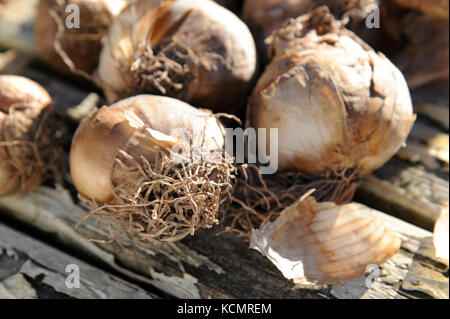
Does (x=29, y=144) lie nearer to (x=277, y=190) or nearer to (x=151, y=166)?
(x=151, y=166)

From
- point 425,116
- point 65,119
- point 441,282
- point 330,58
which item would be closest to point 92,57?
point 65,119

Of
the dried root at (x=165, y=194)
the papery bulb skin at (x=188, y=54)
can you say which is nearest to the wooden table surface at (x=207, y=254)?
the dried root at (x=165, y=194)

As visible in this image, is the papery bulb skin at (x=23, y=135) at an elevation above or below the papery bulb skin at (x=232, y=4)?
below

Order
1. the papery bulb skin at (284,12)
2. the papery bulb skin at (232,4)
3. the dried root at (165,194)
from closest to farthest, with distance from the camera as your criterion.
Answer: the dried root at (165,194)
the papery bulb skin at (284,12)
the papery bulb skin at (232,4)

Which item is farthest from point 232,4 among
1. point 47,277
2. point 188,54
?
point 47,277

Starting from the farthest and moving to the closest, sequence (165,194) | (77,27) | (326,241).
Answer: (77,27), (326,241), (165,194)

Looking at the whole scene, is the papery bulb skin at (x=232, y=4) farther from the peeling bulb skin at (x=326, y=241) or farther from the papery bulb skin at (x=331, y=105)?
the peeling bulb skin at (x=326, y=241)

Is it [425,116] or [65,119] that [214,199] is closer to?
[65,119]
